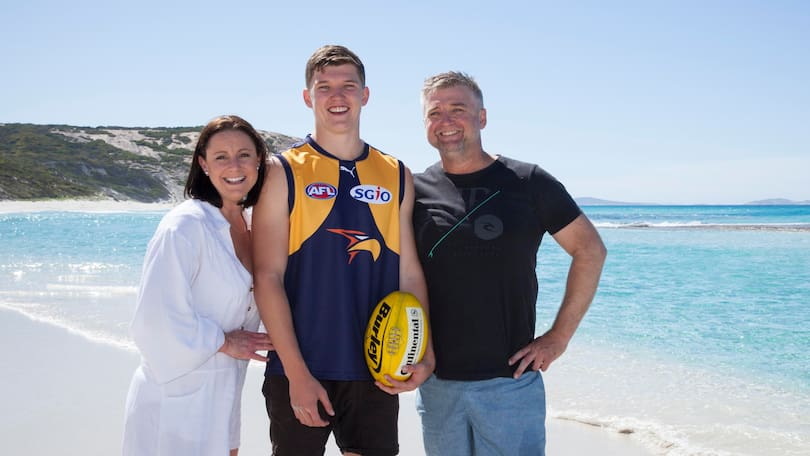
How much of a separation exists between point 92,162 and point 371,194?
66880 millimetres

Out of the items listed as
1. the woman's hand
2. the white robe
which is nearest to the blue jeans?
the woman's hand

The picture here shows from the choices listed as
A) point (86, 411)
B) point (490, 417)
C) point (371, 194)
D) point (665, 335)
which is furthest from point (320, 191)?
point (665, 335)

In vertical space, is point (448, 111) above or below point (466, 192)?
above

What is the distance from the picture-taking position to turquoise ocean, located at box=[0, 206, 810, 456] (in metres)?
5.22

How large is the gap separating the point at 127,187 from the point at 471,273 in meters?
61.4

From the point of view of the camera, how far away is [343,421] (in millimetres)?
2834

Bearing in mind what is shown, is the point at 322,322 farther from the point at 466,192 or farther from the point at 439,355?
the point at 466,192

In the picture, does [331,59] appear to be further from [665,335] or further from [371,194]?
[665,335]

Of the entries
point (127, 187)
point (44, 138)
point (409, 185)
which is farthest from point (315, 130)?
point (44, 138)

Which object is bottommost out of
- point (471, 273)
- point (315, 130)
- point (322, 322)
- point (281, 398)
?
point (281, 398)

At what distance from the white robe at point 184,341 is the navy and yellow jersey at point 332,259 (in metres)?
0.29

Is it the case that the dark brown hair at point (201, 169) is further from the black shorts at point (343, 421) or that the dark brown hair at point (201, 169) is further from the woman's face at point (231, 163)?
the black shorts at point (343, 421)

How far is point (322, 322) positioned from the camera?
9.07 ft

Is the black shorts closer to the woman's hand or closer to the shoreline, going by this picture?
the woman's hand
